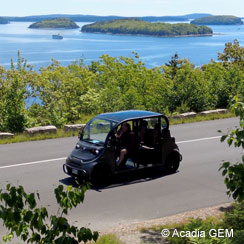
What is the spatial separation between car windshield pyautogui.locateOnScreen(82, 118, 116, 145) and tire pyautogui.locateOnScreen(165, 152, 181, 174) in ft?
6.42

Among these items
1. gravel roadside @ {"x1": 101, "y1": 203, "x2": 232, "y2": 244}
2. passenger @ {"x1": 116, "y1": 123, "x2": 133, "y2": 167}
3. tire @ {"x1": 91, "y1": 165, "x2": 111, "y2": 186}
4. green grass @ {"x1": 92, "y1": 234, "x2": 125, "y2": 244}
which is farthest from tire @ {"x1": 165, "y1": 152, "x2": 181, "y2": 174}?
green grass @ {"x1": 92, "y1": 234, "x2": 125, "y2": 244}

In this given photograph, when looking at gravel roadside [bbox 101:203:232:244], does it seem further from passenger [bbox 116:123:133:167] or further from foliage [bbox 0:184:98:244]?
foliage [bbox 0:184:98:244]

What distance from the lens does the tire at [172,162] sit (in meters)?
13.2

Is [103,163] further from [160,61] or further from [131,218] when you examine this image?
[160,61]

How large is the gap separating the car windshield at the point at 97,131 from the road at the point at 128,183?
1106 millimetres

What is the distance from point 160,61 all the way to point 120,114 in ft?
370

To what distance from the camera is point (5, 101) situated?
59.2 feet

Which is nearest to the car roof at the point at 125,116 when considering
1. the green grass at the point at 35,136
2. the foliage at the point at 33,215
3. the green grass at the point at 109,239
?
the green grass at the point at 109,239

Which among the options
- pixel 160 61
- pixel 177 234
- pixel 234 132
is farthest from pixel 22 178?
pixel 160 61

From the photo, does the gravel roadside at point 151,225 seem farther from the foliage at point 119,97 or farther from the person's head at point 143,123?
the foliage at point 119,97

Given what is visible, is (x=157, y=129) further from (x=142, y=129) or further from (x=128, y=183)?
(x=128, y=183)

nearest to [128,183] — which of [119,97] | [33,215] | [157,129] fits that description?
[157,129]

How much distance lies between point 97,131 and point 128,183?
1.44 m

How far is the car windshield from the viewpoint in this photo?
1216 centimetres
